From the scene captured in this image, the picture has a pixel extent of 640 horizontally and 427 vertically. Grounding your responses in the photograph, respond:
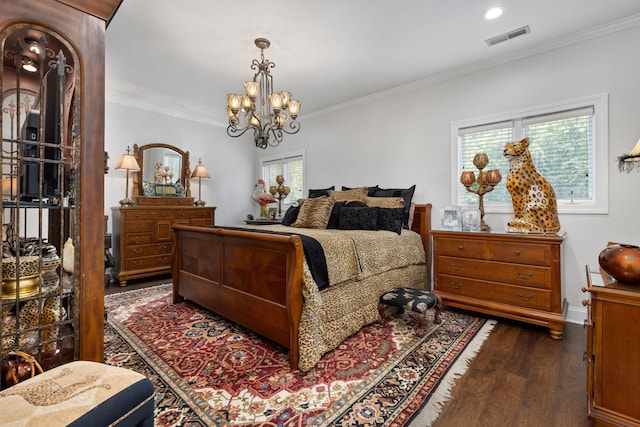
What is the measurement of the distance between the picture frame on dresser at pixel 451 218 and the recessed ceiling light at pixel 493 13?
69.0 inches

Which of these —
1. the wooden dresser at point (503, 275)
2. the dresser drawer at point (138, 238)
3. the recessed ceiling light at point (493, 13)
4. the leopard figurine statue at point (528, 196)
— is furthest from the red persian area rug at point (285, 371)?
the recessed ceiling light at point (493, 13)

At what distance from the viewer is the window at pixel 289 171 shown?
209 inches

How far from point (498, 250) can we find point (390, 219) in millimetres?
1004

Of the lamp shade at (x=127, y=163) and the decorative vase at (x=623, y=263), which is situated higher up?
the lamp shade at (x=127, y=163)

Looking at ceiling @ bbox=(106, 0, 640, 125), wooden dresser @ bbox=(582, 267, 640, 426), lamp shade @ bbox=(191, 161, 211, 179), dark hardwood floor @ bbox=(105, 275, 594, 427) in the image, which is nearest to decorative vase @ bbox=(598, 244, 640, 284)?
wooden dresser @ bbox=(582, 267, 640, 426)

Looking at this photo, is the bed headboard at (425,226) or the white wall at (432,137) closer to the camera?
the white wall at (432,137)

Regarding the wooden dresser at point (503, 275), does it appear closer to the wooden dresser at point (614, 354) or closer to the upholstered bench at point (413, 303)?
the upholstered bench at point (413, 303)

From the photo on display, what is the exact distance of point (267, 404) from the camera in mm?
1585

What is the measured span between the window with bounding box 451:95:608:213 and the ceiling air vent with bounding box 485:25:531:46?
71 cm

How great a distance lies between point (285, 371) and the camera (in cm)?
191

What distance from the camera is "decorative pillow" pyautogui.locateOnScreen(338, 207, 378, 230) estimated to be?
3123 mm

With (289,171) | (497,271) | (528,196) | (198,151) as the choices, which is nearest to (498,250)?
(497,271)

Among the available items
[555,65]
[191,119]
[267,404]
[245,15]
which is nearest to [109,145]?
[191,119]

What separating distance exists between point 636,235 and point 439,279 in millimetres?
1610
